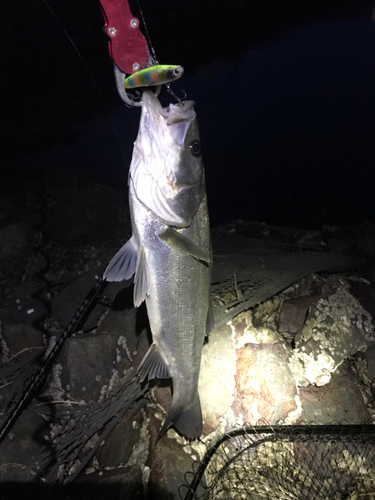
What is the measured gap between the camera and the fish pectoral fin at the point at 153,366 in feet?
9.25

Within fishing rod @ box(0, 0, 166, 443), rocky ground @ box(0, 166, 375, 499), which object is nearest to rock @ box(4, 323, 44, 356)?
rocky ground @ box(0, 166, 375, 499)

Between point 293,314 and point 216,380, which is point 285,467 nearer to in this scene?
point 216,380

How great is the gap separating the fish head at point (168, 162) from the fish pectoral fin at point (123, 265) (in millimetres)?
341

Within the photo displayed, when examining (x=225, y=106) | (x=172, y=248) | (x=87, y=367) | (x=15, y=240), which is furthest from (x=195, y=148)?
(x=225, y=106)

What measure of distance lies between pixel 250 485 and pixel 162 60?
52.2ft

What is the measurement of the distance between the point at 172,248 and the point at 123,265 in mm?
380

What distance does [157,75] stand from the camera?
6.24 ft

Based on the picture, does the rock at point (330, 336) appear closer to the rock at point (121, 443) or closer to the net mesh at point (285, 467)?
the net mesh at point (285, 467)

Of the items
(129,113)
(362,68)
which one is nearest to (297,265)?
(129,113)

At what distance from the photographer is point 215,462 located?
11.4ft

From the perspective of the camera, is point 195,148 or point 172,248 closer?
point 195,148

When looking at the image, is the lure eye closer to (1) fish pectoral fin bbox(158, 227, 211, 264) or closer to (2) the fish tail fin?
(1) fish pectoral fin bbox(158, 227, 211, 264)

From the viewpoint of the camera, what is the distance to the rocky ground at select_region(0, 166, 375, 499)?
132 inches

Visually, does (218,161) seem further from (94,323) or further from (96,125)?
(94,323)
